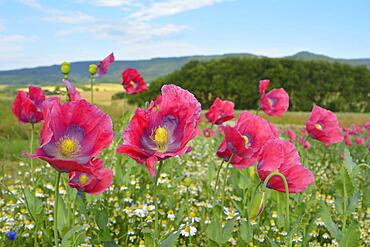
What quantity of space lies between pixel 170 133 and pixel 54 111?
319 mm

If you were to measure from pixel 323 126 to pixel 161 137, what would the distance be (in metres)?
1.49

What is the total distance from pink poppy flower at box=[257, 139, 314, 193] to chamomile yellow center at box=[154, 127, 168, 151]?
0.39 metres

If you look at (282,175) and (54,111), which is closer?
(54,111)

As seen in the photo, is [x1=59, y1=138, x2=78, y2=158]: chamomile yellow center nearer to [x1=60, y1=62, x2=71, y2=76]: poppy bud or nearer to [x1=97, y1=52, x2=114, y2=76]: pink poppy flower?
[x1=60, y1=62, x2=71, y2=76]: poppy bud

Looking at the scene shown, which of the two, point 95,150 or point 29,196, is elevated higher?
point 95,150

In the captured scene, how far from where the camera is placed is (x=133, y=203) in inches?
134

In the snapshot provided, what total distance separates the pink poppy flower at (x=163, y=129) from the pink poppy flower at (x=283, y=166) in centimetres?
36

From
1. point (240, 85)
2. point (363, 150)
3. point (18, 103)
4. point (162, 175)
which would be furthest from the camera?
point (240, 85)

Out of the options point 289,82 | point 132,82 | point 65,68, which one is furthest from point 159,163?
point 289,82

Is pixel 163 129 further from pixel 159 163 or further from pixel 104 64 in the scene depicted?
pixel 104 64

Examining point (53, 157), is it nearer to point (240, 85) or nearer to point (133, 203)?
point (133, 203)

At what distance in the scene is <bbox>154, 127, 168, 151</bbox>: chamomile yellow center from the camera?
1239mm

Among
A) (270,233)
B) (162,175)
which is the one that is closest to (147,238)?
(270,233)

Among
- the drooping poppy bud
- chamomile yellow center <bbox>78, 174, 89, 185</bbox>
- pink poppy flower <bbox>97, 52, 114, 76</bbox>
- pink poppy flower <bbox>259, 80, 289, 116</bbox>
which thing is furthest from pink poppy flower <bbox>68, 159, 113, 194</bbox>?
pink poppy flower <bbox>259, 80, 289, 116</bbox>
